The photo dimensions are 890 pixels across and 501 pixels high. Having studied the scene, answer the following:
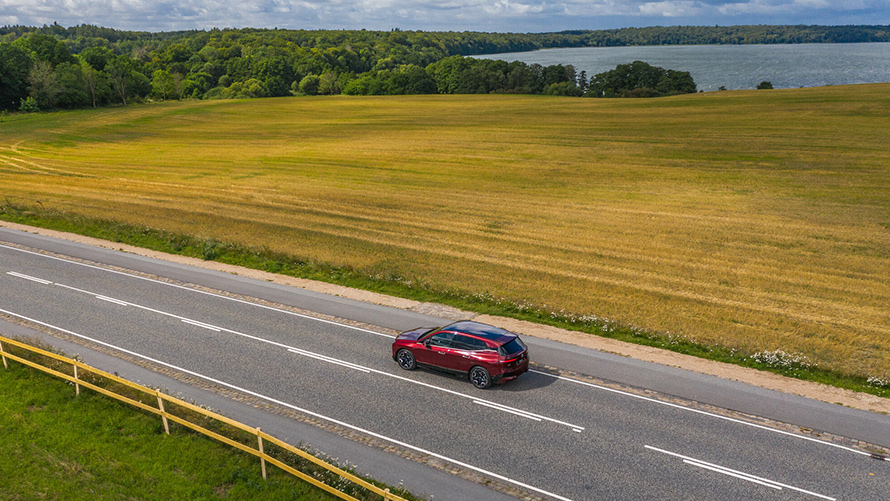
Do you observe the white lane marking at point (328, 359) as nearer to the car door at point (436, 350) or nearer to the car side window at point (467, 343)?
the car door at point (436, 350)

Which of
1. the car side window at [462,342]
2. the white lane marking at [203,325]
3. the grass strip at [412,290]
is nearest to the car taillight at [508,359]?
the car side window at [462,342]

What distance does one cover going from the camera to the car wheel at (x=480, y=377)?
17453 mm

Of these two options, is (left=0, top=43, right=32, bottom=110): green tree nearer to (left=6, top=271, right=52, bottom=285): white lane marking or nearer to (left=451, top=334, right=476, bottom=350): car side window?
(left=6, top=271, right=52, bottom=285): white lane marking

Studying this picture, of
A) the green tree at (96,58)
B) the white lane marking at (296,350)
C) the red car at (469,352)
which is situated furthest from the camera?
the green tree at (96,58)

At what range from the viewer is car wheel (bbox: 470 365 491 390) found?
1745 centimetres

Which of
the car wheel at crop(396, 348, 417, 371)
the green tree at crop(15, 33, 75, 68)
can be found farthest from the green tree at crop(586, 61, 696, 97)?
the car wheel at crop(396, 348, 417, 371)

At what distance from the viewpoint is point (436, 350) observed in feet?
59.9

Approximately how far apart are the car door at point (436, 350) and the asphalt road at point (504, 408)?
0.55m

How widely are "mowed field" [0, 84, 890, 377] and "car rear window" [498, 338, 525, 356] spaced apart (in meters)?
6.07

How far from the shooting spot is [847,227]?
1362 inches

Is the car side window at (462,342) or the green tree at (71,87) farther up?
the green tree at (71,87)

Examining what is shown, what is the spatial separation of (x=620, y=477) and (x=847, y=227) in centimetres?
2933

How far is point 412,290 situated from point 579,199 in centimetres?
2265

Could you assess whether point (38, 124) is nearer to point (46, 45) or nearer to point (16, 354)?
point (46, 45)
